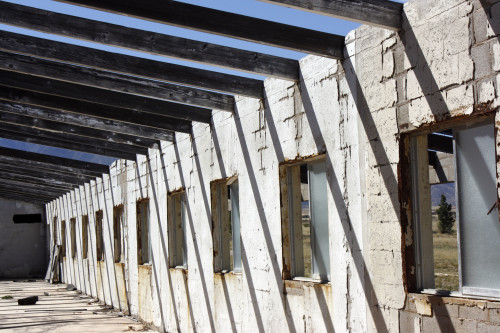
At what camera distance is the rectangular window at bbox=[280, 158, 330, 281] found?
7.16 metres

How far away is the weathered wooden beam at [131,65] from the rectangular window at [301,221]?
3.86 ft

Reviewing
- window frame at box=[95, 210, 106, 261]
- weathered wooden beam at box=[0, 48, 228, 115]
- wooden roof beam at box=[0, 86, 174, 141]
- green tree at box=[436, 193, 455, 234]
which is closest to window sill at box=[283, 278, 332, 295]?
weathered wooden beam at box=[0, 48, 228, 115]

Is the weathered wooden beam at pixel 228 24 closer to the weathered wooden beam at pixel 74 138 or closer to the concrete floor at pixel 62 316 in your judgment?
the weathered wooden beam at pixel 74 138

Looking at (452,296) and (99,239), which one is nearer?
(452,296)

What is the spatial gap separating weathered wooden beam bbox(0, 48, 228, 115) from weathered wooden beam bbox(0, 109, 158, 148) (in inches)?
112

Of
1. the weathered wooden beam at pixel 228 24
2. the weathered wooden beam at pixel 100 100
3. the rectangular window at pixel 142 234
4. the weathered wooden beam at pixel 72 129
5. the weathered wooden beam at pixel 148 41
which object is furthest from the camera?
the rectangular window at pixel 142 234

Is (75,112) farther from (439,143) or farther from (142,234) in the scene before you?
(439,143)

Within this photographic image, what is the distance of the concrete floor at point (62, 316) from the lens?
13133mm

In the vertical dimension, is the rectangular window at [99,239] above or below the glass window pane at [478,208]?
below

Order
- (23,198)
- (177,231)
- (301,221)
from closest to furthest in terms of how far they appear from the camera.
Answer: (301,221), (177,231), (23,198)

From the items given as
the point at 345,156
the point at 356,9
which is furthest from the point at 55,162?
the point at 356,9

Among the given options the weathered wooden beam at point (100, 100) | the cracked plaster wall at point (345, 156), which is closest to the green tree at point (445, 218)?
the weathered wooden beam at point (100, 100)

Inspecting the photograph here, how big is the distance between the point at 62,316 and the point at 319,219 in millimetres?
9805

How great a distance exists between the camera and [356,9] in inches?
213
